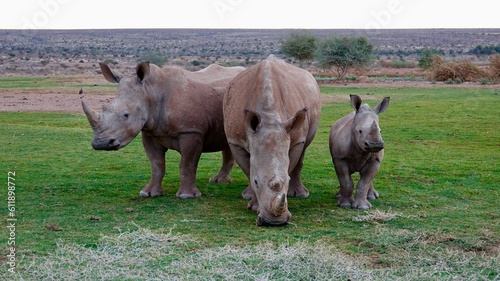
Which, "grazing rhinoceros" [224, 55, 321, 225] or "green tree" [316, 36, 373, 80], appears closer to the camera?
"grazing rhinoceros" [224, 55, 321, 225]

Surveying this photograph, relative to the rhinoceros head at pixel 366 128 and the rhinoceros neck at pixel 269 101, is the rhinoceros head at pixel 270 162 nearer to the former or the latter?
the rhinoceros neck at pixel 269 101

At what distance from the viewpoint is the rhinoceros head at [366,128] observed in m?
8.70

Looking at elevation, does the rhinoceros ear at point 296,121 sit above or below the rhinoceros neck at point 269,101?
below

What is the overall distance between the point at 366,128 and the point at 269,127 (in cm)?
146

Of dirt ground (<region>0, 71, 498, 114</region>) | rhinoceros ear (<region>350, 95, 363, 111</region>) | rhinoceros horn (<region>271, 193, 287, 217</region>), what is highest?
rhinoceros ear (<region>350, 95, 363, 111</region>)

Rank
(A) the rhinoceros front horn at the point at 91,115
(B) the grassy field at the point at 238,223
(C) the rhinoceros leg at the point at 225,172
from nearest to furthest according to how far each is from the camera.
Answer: (B) the grassy field at the point at 238,223 < (A) the rhinoceros front horn at the point at 91,115 < (C) the rhinoceros leg at the point at 225,172

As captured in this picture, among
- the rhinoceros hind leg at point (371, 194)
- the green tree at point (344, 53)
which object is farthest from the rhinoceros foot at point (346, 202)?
the green tree at point (344, 53)

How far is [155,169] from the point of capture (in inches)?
403

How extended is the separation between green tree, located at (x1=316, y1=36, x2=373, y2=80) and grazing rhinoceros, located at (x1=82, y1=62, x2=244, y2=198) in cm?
3716

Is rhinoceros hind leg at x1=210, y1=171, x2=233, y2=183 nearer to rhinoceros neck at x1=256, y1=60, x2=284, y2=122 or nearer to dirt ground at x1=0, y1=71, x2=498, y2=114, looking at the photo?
rhinoceros neck at x1=256, y1=60, x2=284, y2=122

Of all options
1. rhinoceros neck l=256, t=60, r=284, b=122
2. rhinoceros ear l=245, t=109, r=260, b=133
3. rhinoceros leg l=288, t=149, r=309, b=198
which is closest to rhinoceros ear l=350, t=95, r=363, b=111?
rhinoceros leg l=288, t=149, r=309, b=198

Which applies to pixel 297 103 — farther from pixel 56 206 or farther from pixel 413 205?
pixel 56 206

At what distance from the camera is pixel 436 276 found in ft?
20.5

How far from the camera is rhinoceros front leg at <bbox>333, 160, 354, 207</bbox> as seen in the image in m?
9.39
